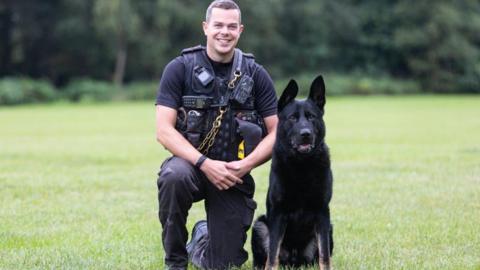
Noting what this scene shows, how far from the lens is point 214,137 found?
5211mm

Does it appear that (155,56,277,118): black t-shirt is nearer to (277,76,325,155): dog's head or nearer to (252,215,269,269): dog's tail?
(277,76,325,155): dog's head

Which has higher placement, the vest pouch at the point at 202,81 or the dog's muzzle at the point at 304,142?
the vest pouch at the point at 202,81

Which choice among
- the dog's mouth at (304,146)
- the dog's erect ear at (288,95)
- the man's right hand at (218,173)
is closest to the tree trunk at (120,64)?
the man's right hand at (218,173)

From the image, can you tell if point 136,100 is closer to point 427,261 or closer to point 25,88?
point 25,88

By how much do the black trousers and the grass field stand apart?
1.06ft

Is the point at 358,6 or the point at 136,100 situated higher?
the point at 358,6

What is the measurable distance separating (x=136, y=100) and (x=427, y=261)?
39552 millimetres

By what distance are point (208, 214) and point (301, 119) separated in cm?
114

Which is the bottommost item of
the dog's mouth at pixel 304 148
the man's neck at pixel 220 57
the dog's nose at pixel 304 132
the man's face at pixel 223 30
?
the dog's mouth at pixel 304 148

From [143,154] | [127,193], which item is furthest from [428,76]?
[127,193]

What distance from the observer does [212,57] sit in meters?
5.32

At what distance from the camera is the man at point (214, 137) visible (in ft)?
16.5

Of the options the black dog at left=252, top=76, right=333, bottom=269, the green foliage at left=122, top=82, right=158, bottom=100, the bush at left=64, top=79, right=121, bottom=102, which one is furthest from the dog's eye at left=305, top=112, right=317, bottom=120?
the bush at left=64, top=79, right=121, bottom=102

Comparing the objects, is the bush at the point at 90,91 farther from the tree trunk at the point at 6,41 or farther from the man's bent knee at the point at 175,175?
the man's bent knee at the point at 175,175
